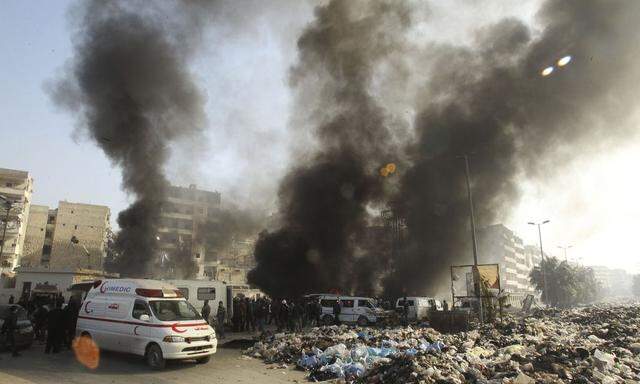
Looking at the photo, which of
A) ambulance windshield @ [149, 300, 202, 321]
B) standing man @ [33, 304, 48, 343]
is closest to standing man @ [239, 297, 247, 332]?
standing man @ [33, 304, 48, 343]

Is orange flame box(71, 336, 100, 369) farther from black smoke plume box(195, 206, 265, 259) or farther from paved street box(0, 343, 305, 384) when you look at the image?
black smoke plume box(195, 206, 265, 259)

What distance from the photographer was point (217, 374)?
9.16m

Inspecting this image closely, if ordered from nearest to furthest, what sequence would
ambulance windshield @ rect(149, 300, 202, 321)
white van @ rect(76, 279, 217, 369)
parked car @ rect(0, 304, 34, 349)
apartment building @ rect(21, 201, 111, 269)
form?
white van @ rect(76, 279, 217, 369) → ambulance windshield @ rect(149, 300, 202, 321) → parked car @ rect(0, 304, 34, 349) → apartment building @ rect(21, 201, 111, 269)

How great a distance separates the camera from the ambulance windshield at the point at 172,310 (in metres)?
9.63

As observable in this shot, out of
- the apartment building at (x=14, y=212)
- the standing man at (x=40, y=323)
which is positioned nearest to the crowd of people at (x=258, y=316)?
the standing man at (x=40, y=323)

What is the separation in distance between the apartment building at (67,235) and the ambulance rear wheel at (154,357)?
51882 millimetres

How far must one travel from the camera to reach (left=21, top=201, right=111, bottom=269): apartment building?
54.4 meters

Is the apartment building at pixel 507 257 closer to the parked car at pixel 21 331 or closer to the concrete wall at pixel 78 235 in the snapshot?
the concrete wall at pixel 78 235

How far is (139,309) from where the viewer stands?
9.81 metres

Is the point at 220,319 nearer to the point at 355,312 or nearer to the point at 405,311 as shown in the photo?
the point at 355,312

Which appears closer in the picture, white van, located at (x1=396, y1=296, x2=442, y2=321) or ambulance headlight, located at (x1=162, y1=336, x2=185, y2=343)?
ambulance headlight, located at (x1=162, y1=336, x2=185, y2=343)

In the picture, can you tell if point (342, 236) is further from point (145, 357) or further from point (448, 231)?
point (145, 357)

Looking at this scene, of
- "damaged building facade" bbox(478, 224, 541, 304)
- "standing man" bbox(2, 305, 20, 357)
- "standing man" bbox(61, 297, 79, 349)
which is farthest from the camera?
"damaged building facade" bbox(478, 224, 541, 304)

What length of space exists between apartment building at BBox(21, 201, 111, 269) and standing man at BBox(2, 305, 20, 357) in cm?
4889
